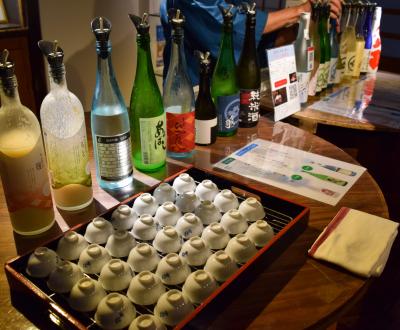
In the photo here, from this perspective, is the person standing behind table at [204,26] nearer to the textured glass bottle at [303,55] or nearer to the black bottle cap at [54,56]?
the textured glass bottle at [303,55]

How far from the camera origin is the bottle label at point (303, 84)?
158cm

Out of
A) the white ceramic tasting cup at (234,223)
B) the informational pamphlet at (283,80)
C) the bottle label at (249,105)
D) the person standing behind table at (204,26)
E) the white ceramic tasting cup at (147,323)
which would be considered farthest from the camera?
the person standing behind table at (204,26)

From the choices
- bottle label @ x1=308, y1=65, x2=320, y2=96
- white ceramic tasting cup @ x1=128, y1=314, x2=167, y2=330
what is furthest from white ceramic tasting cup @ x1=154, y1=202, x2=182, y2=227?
bottle label @ x1=308, y1=65, x2=320, y2=96

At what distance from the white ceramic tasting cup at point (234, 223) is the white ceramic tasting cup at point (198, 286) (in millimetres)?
149

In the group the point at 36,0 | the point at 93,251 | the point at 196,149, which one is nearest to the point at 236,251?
the point at 93,251

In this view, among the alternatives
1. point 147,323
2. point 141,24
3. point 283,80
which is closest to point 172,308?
point 147,323

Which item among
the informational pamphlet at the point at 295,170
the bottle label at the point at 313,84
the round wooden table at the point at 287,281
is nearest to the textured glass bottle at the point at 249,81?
the informational pamphlet at the point at 295,170

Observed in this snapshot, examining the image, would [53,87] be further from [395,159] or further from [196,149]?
[395,159]

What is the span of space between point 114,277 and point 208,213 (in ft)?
0.78

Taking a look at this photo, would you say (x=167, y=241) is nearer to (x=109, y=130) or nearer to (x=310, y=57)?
(x=109, y=130)

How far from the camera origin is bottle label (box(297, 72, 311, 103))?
158cm

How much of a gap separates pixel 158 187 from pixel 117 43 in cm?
215

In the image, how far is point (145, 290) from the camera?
603mm

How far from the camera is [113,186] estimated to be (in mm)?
958
